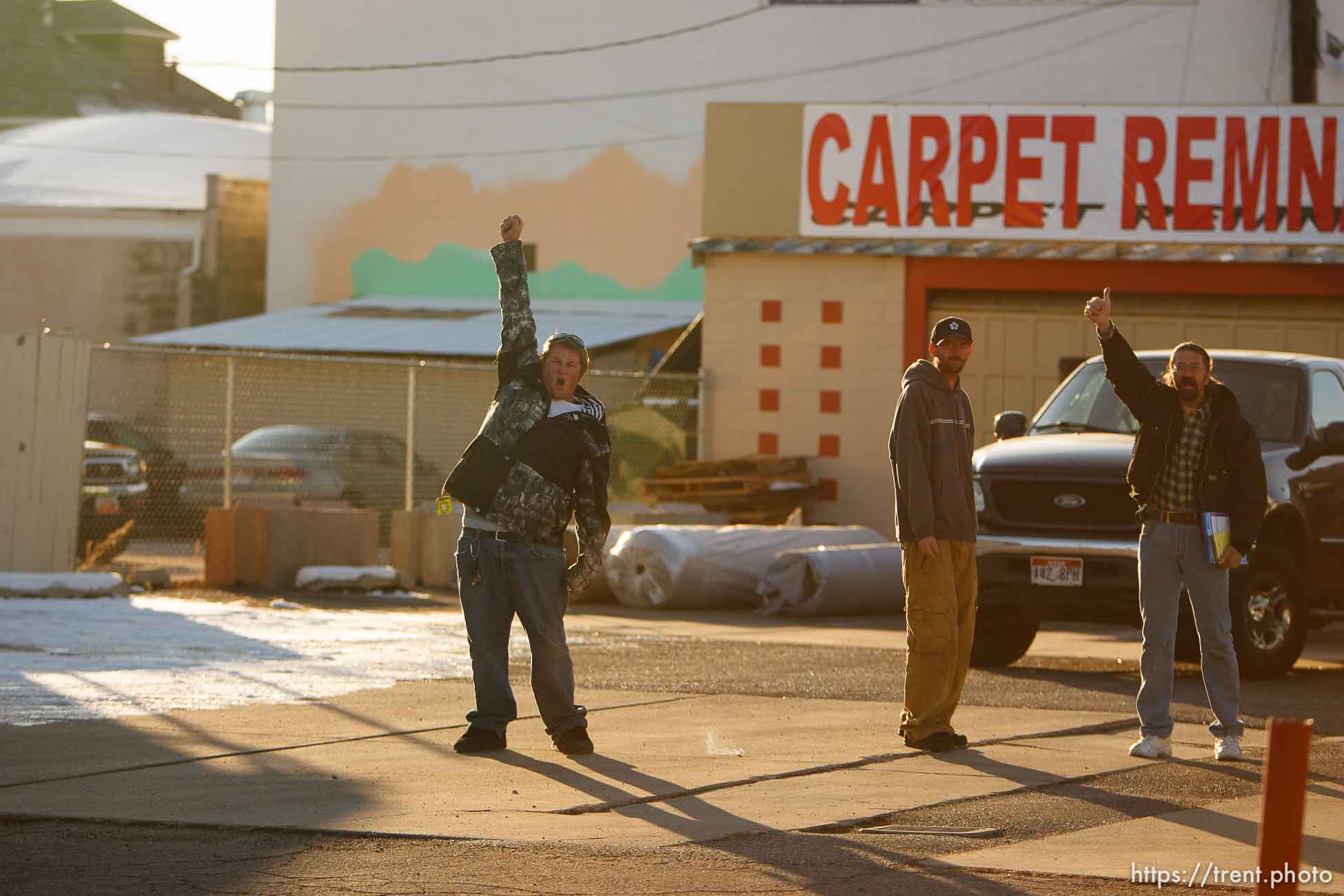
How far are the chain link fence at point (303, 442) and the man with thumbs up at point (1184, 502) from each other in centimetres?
1067

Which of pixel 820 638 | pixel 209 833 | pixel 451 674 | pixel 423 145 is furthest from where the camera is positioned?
pixel 423 145

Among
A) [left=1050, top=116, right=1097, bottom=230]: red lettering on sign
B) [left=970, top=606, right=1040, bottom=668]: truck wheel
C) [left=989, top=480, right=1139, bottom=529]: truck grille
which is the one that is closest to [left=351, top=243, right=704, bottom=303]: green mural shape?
[left=1050, top=116, right=1097, bottom=230]: red lettering on sign

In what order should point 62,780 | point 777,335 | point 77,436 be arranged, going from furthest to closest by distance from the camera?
point 777,335 → point 77,436 → point 62,780

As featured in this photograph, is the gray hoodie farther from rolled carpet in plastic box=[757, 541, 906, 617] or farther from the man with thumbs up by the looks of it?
rolled carpet in plastic box=[757, 541, 906, 617]

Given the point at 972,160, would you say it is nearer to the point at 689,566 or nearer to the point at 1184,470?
the point at 689,566

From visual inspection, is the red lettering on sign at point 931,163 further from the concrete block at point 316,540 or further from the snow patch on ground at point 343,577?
the snow patch on ground at point 343,577

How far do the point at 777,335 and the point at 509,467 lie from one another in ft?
51.4

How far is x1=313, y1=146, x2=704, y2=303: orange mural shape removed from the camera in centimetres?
4309

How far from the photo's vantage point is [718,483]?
2350cm

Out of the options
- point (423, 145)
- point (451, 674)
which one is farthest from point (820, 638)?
point (423, 145)

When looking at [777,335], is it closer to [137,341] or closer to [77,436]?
[77,436]

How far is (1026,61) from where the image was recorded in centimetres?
4119

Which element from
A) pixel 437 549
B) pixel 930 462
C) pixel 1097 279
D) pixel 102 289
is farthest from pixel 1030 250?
pixel 102 289

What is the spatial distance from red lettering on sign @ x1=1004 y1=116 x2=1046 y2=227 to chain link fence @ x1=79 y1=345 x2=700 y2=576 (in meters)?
4.25
